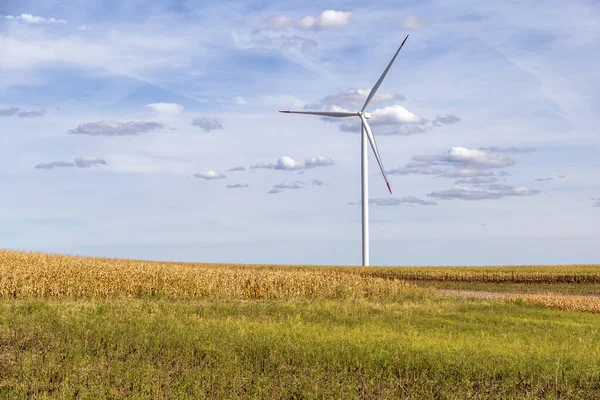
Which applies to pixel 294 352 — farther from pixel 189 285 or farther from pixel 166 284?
pixel 166 284

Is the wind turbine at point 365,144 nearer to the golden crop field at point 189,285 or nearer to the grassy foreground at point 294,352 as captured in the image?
the golden crop field at point 189,285

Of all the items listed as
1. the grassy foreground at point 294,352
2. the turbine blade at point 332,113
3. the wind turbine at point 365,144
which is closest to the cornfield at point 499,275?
the wind turbine at point 365,144

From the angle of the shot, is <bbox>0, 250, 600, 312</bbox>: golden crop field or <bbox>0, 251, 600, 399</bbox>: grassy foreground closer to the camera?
<bbox>0, 251, 600, 399</bbox>: grassy foreground

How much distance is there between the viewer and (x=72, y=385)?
40.2ft

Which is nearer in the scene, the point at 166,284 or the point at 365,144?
the point at 166,284

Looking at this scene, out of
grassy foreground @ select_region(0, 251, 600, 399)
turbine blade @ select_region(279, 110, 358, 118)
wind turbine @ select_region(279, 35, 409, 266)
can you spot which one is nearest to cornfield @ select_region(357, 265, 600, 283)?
wind turbine @ select_region(279, 35, 409, 266)

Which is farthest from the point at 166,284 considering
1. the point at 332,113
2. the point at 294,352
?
the point at 332,113

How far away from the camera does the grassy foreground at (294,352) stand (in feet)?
40.9

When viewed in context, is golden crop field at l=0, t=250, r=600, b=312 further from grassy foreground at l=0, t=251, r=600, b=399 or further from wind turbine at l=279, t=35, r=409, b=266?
wind turbine at l=279, t=35, r=409, b=266

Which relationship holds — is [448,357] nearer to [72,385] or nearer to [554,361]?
[554,361]

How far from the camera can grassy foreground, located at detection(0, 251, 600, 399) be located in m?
12.5

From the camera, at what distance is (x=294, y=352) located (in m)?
15.6

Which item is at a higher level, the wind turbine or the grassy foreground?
the wind turbine

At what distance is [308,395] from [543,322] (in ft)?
54.0
